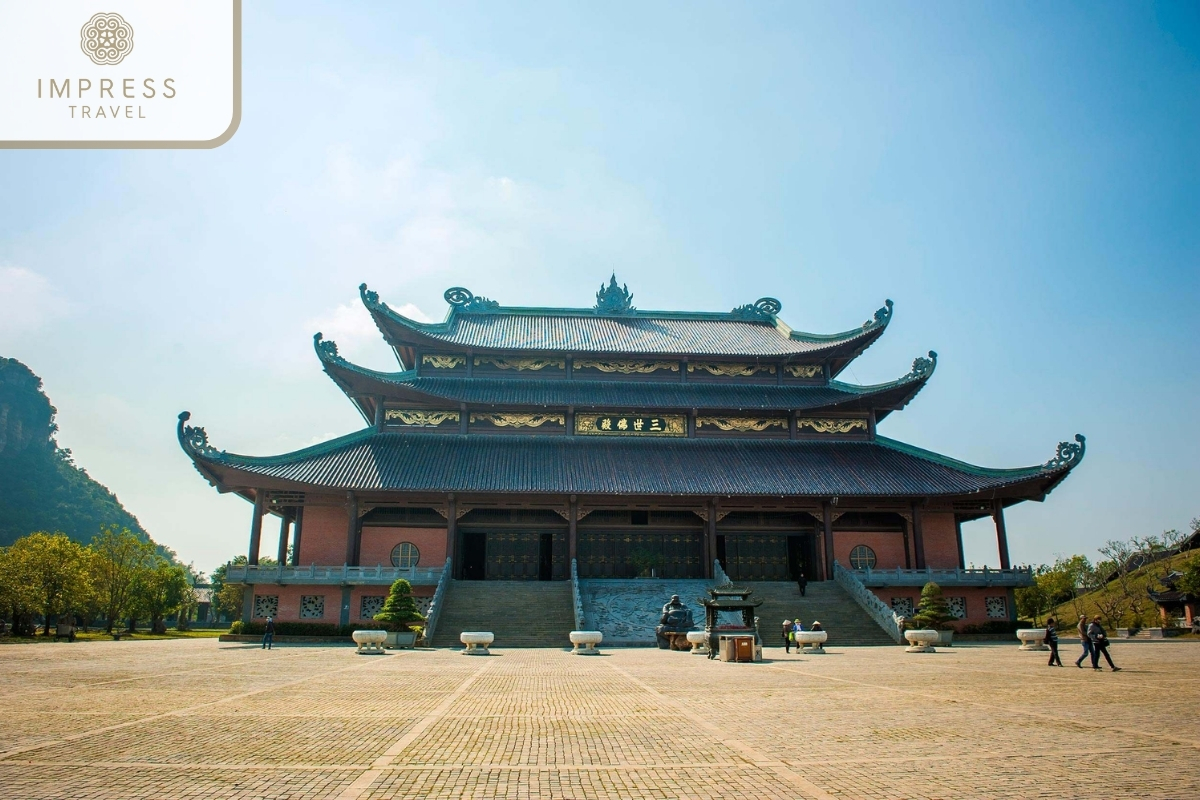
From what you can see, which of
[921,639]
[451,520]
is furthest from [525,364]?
[921,639]

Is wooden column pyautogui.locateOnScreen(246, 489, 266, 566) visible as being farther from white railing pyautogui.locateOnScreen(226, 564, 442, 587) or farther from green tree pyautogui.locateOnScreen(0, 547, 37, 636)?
green tree pyautogui.locateOnScreen(0, 547, 37, 636)

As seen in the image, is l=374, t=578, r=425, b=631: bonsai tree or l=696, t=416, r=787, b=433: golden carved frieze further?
l=696, t=416, r=787, b=433: golden carved frieze

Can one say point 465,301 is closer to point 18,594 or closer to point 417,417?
point 417,417

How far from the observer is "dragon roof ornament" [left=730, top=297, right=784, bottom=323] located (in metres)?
45.3

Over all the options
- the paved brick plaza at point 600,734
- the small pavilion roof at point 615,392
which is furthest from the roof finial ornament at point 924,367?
the paved brick plaza at point 600,734

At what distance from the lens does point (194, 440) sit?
30141mm

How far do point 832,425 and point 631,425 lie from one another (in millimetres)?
9936

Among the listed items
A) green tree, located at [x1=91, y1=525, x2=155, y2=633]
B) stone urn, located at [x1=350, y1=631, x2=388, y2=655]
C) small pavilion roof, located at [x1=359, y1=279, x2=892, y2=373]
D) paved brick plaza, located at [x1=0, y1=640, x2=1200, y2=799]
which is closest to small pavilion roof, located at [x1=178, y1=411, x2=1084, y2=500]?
small pavilion roof, located at [x1=359, y1=279, x2=892, y2=373]

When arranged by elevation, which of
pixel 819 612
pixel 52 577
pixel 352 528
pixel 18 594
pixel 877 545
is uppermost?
pixel 352 528

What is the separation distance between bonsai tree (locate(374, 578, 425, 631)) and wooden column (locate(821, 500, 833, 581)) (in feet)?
56.9

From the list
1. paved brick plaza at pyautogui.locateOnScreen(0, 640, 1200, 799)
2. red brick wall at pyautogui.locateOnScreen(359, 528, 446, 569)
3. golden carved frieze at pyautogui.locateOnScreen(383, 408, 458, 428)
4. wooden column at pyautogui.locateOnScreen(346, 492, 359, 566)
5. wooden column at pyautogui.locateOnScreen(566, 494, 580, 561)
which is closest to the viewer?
paved brick plaza at pyautogui.locateOnScreen(0, 640, 1200, 799)

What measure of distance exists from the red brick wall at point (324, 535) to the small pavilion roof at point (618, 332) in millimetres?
9292

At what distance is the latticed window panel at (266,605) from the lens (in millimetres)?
29219

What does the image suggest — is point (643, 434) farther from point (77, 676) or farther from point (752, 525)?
point (77, 676)
